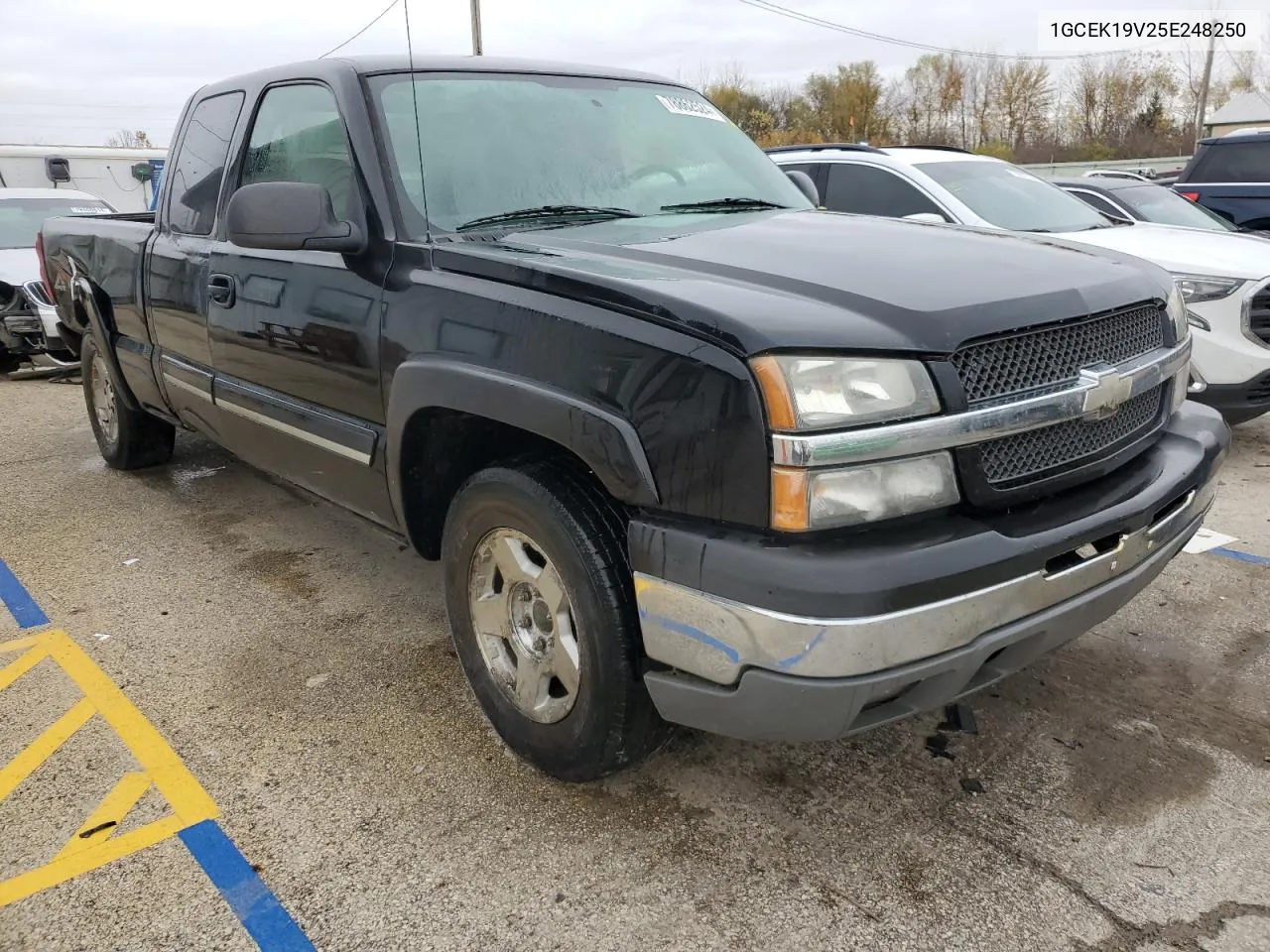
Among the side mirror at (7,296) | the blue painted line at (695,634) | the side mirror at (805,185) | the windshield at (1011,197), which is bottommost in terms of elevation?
the side mirror at (7,296)

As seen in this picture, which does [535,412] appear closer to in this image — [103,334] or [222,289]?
[222,289]

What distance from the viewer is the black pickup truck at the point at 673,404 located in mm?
1950

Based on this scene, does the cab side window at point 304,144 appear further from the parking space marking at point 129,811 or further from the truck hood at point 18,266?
the truck hood at point 18,266

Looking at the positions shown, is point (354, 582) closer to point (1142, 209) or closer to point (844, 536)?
point (844, 536)

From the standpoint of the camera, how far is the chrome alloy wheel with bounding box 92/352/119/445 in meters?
5.50

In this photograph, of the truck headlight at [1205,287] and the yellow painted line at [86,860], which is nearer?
the yellow painted line at [86,860]

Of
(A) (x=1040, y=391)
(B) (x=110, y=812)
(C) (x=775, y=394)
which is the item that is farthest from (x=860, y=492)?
(B) (x=110, y=812)

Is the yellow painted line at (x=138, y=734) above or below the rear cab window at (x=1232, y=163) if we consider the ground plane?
below

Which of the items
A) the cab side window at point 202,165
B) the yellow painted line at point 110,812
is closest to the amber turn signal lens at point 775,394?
the yellow painted line at point 110,812

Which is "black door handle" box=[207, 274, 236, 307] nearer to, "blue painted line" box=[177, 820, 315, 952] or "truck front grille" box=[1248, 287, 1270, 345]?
"blue painted line" box=[177, 820, 315, 952]

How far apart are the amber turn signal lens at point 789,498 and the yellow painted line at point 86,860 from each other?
1752 millimetres

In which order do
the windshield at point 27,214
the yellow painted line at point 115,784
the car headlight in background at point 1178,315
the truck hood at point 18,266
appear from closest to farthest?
the yellow painted line at point 115,784, the car headlight in background at point 1178,315, the truck hood at point 18,266, the windshield at point 27,214

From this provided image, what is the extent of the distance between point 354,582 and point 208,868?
6.13ft

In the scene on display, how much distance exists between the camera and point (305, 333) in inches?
125
